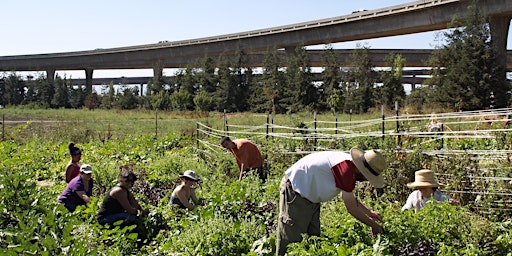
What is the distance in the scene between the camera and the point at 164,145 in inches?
674

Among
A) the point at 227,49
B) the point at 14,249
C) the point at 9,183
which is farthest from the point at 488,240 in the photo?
the point at 227,49

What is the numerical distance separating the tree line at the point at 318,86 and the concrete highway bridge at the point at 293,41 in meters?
2.35

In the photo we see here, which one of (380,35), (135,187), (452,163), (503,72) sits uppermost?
(380,35)

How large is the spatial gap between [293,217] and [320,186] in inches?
16.1

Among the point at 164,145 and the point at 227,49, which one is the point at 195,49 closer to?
the point at 227,49

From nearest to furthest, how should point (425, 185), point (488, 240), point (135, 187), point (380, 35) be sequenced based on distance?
point (488, 240) → point (425, 185) → point (135, 187) → point (380, 35)

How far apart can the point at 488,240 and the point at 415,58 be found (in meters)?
51.7

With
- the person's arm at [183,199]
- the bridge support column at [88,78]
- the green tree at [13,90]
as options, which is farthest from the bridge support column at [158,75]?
the person's arm at [183,199]

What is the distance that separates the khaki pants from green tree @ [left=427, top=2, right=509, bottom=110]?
2588 cm

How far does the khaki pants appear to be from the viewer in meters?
4.90

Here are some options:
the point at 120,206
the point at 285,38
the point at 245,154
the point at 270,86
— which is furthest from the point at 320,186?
the point at 285,38

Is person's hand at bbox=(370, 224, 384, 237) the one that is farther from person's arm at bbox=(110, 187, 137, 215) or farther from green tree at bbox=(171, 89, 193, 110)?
green tree at bbox=(171, 89, 193, 110)

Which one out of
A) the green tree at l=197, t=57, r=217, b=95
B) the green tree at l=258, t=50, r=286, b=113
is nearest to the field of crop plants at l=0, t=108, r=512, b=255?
the green tree at l=258, t=50, r=286, b=113

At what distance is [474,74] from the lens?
2931 cm
